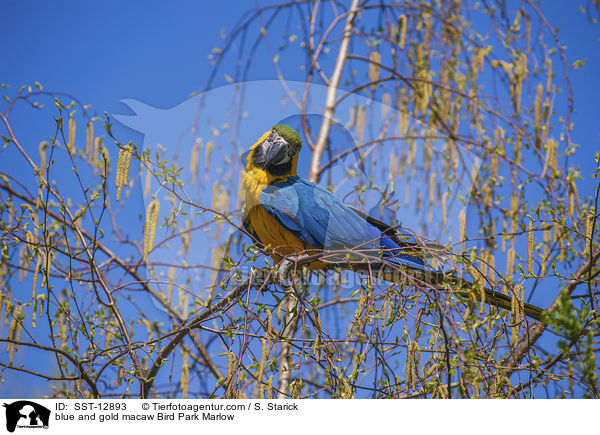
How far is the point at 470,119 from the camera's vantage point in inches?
62.5

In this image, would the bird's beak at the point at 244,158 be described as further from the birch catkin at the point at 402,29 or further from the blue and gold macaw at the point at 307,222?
the birch catkin at the point at 402,29

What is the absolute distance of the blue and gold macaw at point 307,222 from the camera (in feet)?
3.39

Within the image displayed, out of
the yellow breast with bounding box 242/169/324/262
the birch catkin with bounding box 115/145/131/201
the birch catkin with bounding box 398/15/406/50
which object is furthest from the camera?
the birch catkin with bounding box 398/15/406/50

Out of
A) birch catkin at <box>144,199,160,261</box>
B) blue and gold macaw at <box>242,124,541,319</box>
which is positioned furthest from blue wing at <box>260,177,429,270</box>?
birch catkin at <box>144,199,160,261</box>

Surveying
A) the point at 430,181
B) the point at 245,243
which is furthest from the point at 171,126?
Result: the point at 430,181

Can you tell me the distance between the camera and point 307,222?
1.14 meters

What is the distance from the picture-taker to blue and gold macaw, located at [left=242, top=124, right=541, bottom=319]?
1033mm

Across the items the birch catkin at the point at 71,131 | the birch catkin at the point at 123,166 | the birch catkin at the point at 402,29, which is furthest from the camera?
the birch catkin at the point at 402,29
